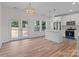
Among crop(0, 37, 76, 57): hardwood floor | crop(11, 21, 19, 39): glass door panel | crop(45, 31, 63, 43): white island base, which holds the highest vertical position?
crop(11, 21, 19, 39): glass door panel

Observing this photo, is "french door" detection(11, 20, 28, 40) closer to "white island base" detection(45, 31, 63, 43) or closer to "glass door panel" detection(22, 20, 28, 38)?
"glass door panel" detection(22, 20, 28, 38)

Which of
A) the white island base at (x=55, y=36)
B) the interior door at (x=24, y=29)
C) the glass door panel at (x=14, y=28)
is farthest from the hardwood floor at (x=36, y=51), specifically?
the interior door at (x=24, y=29)

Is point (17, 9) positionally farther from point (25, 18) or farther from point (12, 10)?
point (25, 18)

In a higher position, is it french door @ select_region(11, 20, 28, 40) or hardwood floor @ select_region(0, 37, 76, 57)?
french door @ select_region(11, 20, 28, 40)

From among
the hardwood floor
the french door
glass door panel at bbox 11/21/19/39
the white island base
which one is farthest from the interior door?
the hardwood floor

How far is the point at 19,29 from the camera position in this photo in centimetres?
1155

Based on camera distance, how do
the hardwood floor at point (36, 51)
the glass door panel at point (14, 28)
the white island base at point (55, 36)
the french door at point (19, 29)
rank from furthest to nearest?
1. the french door at point (19, 29)
2. the glass door panel at point (14, 28)
3. the white island base at point (55, 36)
4. the hardwood floor at point (36, 51)

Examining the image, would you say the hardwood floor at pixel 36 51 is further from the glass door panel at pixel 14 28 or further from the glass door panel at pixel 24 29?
the glass door panel at pixel 24 29

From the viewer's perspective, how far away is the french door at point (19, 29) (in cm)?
1083

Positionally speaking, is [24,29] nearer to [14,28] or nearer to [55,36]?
[14,28]

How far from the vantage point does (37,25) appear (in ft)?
47.3

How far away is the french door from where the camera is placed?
35.5ft

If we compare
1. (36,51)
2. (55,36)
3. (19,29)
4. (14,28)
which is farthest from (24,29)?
(36,51)

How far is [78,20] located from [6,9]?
6.47 meters
